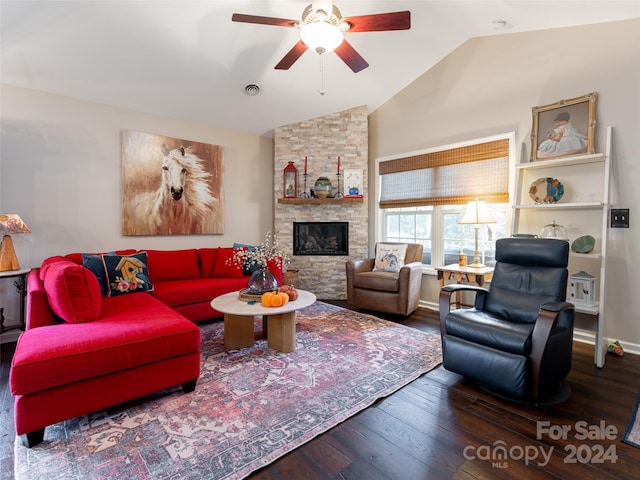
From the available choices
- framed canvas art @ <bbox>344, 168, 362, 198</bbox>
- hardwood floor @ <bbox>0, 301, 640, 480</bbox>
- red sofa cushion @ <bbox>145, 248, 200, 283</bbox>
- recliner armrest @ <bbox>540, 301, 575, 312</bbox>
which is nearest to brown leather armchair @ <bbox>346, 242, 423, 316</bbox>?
framed canvas art @ <bbox>344, 168, 362, 198</bbox>

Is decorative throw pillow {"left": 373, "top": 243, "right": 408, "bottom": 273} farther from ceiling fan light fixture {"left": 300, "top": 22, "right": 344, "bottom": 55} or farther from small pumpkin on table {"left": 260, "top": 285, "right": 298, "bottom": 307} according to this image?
ceiling fan light fixture {"left": 300, "top": 22, "right": 344, "bottom": 55}

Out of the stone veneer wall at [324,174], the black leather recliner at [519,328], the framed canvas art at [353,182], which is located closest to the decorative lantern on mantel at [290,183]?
the stone veneer wall at [324,174]

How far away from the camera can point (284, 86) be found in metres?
4.06

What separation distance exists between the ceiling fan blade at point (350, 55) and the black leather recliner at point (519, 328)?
204 centimetres

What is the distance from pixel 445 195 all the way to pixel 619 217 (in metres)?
1.73

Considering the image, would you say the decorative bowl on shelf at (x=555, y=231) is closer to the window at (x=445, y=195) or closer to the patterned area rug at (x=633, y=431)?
the window at (x=445, y=195)

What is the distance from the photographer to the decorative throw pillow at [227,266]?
395cm

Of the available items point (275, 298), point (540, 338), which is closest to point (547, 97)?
point (540, 338)

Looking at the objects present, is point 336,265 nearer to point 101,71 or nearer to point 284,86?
point 284,86

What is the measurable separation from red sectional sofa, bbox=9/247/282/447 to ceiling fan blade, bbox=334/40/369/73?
2.47 m

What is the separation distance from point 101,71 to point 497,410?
4.56m

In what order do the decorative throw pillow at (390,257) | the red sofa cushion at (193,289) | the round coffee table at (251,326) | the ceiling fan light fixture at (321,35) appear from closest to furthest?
the ceiling fan light fixture at (321,35) → the round coffee table at (251,326) → the red sofa cushion at (193,289) → the decorative throw pillow at (390,257)

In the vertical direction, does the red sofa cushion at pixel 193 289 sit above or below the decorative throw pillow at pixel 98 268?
below

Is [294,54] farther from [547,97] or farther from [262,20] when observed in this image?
[547,97]
